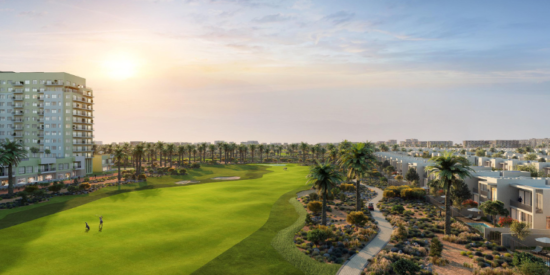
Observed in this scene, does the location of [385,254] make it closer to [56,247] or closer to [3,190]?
[56,247]

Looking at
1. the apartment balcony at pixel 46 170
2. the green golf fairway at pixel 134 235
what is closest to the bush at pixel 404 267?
the green golf fairway at pixel 134 235

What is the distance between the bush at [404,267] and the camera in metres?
26.6

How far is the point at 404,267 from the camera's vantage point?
26797 mm

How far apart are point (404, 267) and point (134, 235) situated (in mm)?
34433

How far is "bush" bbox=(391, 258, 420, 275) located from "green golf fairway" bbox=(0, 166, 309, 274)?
19.0 metres

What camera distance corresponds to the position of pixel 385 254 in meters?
31.0

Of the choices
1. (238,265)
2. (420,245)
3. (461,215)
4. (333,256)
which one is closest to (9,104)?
(238,265)

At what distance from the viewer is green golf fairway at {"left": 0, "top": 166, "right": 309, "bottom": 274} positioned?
97.0 ft

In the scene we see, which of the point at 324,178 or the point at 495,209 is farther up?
the point at 324,178

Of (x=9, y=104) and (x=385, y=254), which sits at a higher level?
(x=9, y=104)

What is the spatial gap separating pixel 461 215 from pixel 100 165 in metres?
135

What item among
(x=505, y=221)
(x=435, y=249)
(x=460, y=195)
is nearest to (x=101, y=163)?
(x=435, y=249)

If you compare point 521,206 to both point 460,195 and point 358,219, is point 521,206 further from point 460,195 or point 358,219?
point 358,219

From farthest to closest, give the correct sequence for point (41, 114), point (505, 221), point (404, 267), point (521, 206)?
point (41, 114)
point (521, 206)
point (505, 221)
point (404, 267)
